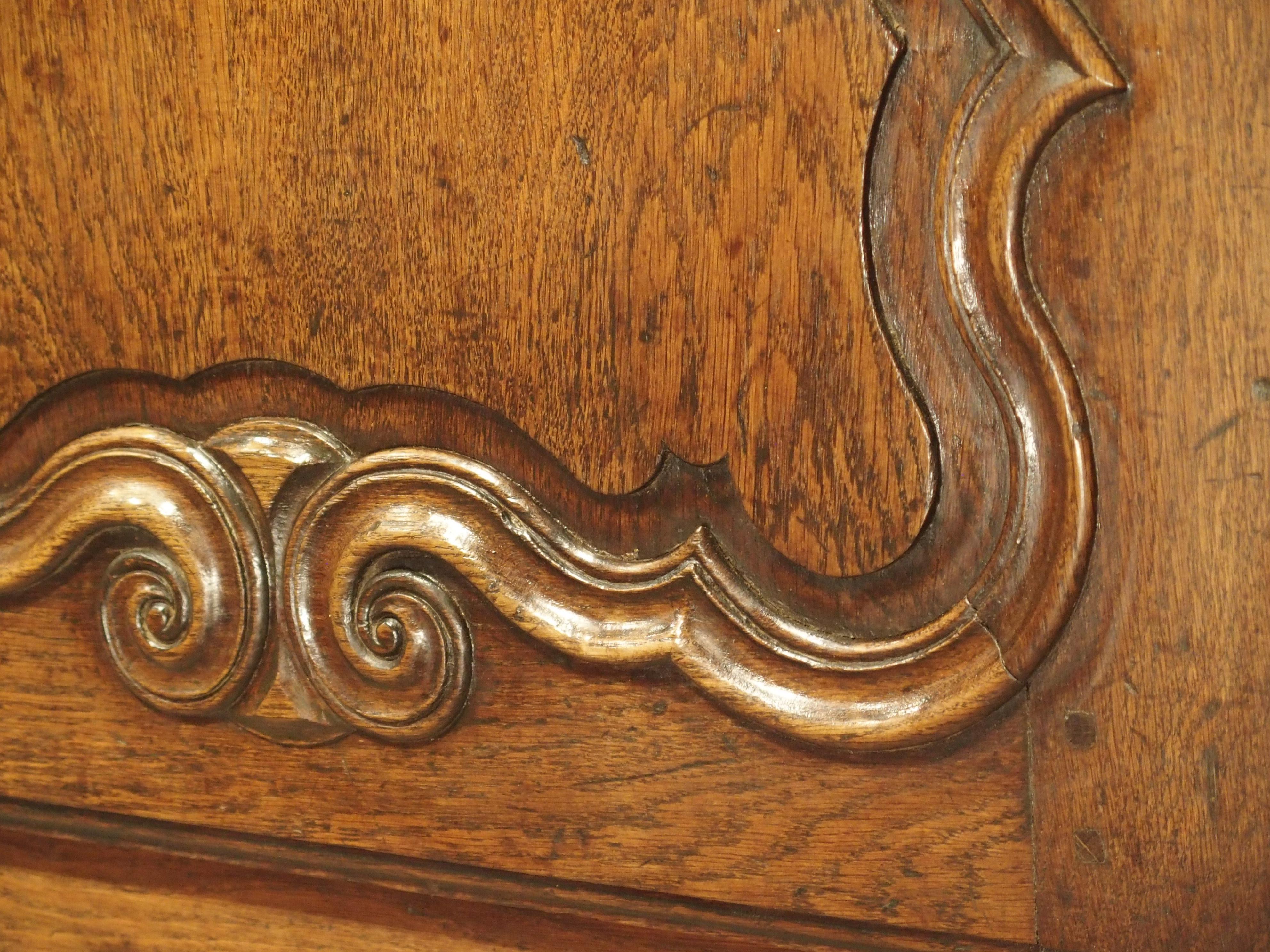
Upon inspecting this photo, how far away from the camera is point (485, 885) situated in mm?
558

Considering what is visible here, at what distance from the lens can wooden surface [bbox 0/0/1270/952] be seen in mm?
447

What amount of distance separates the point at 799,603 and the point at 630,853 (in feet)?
0.46

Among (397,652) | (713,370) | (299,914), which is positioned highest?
(713,370)

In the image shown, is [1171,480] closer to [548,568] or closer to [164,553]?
[548,568]

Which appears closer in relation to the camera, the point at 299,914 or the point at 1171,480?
the point at 1171,480

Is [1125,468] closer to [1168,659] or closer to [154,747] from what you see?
[1168,659]

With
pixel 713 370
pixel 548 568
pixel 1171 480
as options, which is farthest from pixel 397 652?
pixel 1171 480

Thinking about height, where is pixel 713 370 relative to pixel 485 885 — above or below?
above

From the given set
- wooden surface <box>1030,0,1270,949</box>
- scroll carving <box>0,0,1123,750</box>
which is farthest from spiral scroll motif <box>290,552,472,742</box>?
wooden surface <box>1030,0,1270,949</box>

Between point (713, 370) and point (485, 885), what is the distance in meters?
0.27

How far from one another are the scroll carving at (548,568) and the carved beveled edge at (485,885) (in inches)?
2.6

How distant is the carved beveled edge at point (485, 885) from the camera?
1.66 feet

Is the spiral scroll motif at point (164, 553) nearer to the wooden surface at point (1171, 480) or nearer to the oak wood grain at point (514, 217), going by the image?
the oak wood grain at point (514, 217)

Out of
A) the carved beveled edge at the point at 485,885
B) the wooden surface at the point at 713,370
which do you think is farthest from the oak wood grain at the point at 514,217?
the carved beveled edge at the point at 485,885
